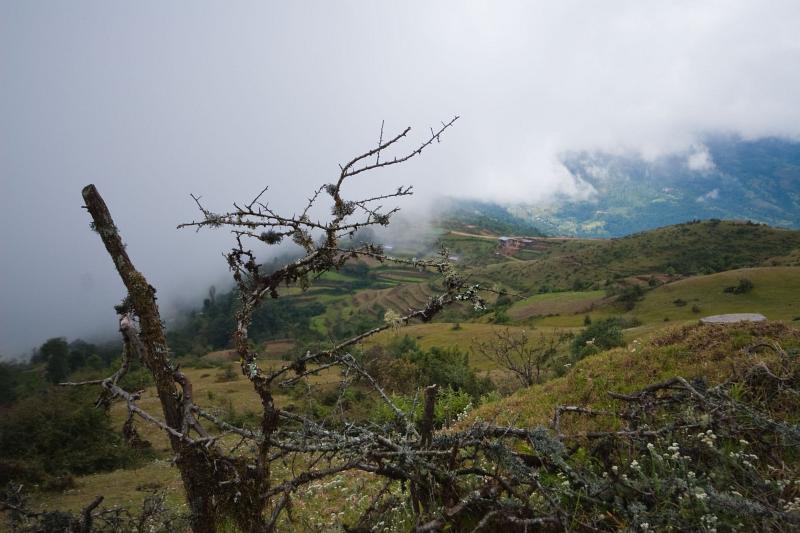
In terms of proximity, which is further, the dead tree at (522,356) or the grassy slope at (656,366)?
the dead tree at (522,356)

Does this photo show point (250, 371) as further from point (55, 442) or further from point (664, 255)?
point (664, 255)

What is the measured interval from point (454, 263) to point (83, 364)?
101 m

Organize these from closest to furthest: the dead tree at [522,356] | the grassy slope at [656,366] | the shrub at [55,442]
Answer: the grassy slope at [656,366] → the dead tree at [522,356] → the shrub at [55,442]

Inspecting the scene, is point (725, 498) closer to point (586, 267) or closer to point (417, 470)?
point (417, 470)

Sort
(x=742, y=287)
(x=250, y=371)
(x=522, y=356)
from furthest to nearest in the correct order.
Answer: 1. (x=742, y=287)
2. (x=522, y=356)
3. (x=250, y=371)

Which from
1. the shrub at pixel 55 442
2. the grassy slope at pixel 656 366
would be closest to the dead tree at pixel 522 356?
the grassy slope at pixel 656 366

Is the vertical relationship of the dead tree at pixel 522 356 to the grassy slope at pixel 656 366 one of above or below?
below

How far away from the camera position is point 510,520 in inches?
93.0

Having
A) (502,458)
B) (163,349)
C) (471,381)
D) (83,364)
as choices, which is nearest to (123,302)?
(163,349)

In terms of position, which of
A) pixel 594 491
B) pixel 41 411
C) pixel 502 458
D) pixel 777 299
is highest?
pixel 502 458

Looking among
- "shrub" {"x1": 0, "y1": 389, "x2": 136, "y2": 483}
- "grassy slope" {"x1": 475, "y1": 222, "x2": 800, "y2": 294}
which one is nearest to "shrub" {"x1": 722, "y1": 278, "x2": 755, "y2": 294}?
"grassy slope" {"x1": 475, "y1": 222, "x2": 800, "y2": 294}

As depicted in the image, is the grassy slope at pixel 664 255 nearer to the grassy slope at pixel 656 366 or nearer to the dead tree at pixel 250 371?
the grassy slope at pixel 656 366

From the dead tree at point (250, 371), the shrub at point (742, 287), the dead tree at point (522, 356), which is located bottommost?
the shrub at point (742, 287)

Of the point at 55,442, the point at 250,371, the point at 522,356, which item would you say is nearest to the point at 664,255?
the point at 522,356
